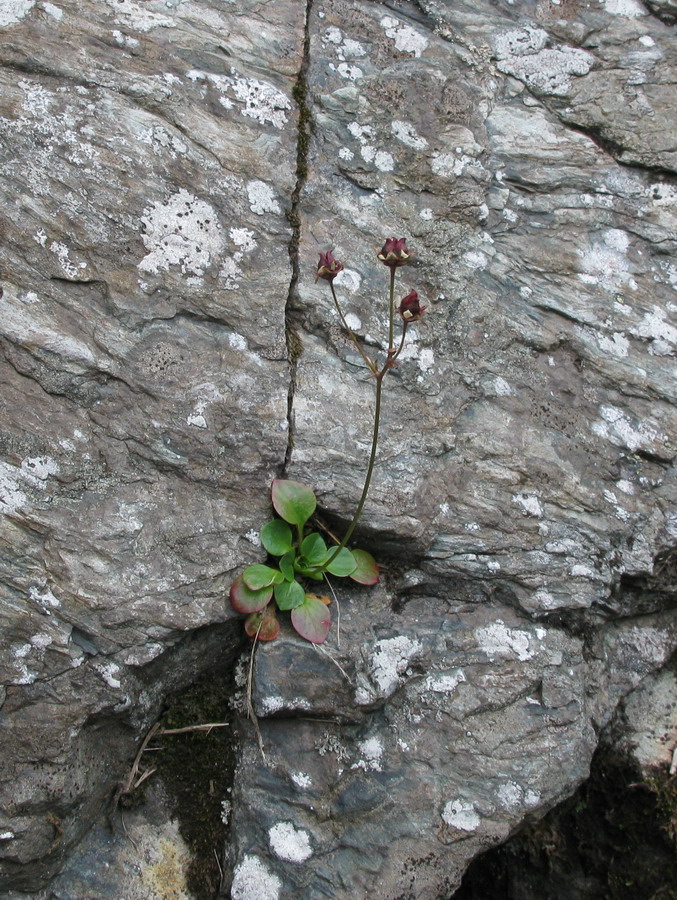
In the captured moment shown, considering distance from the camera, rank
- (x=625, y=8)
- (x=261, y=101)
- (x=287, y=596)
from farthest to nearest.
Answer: (x=625, y=8), (x=261, y=101), (x=287, y=596)

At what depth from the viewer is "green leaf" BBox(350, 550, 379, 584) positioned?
2.50 metres

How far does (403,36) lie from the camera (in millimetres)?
3098

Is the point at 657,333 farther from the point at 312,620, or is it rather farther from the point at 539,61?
the point at 312,620

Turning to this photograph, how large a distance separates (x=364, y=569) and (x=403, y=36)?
2.35 meters

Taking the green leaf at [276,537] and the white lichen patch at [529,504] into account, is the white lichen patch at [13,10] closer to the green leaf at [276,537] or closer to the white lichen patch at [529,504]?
the green leaf at [276,537]

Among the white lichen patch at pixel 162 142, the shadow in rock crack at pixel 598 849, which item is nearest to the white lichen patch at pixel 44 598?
the white lichen patch at pixel 162 142

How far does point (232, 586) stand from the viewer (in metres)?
2.37

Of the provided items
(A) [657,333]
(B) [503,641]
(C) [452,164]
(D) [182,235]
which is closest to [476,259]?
(C) [452,164]

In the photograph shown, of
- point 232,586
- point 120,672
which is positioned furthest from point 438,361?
point 120,672

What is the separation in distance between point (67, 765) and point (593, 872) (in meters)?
1.93

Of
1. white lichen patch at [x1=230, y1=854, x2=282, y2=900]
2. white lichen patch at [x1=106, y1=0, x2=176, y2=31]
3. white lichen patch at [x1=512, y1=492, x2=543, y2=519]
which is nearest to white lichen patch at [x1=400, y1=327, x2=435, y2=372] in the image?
white lichen patch at [x1=512, y1=492, x2=543, y2=519]

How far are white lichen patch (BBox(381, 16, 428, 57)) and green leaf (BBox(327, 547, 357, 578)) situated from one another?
2.23m

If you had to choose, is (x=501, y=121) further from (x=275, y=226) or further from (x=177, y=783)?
(x=177, y=783)

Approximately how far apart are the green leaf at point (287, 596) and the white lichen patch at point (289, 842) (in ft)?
2.28
